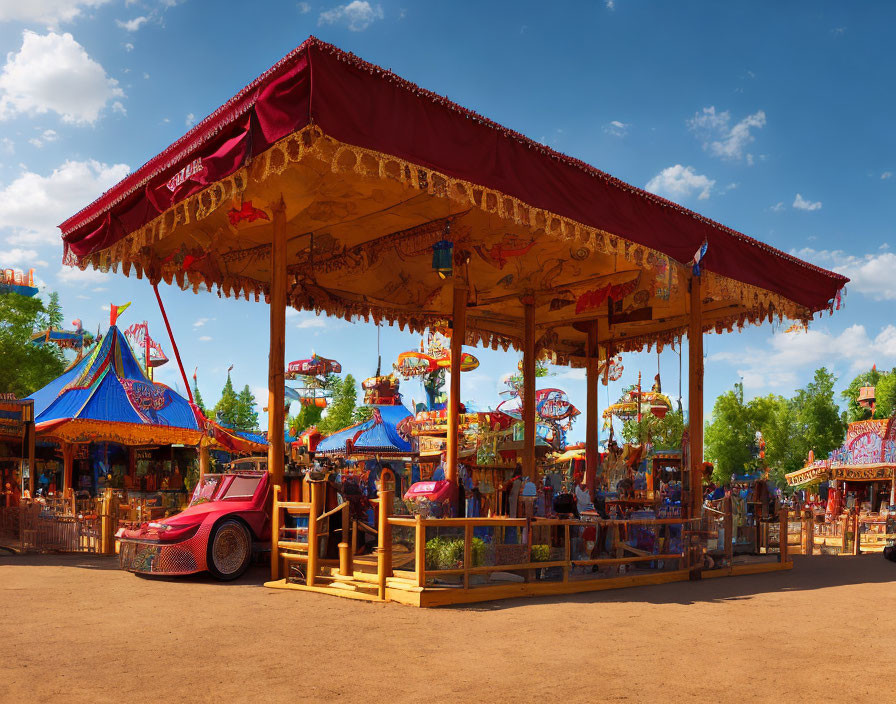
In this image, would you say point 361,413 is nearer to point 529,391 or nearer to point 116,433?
point 116,433

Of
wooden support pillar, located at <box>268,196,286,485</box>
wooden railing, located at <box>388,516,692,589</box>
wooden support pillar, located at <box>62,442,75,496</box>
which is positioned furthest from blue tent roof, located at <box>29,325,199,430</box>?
wooden railing, located at <box>388,516,692,589</box>

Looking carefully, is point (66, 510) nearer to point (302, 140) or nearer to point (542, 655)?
point (302, 140)

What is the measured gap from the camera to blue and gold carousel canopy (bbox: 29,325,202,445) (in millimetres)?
26500

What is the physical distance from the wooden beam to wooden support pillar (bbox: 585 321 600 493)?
7.22ft

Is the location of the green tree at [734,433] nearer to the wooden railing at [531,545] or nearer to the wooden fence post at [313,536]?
the wooden railing at [531,545]

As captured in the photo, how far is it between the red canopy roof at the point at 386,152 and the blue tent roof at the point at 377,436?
2066 cm

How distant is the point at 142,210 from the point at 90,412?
664 inches

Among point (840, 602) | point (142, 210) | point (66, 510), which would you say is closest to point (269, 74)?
point (142, 210)

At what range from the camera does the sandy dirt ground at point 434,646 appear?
5.46 metres

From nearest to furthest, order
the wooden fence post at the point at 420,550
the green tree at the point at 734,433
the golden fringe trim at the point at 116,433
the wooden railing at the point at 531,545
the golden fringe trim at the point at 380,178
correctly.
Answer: the wooden fence post at the point at 420,550
the wooden railing at the point at 531,545
the golden fringe trim at the point at 380,178
the golden fringe trim at the point at 116,433
the green tree at the point at 734,433

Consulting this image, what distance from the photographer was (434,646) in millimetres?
6801

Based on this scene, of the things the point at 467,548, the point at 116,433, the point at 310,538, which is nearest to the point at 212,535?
the point at 310,538

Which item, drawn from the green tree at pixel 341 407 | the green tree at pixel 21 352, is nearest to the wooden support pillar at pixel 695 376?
the green tree at pixel 21 352

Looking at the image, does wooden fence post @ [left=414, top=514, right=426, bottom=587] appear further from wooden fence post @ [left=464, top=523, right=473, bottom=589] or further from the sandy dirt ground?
wooden fence post @ [left=464, top=523, right=473, bottom=589]
